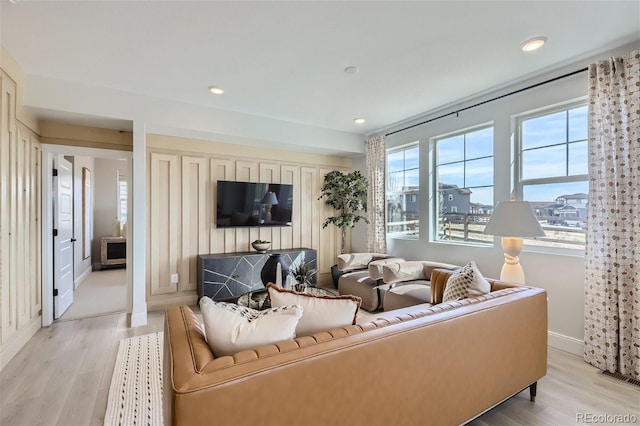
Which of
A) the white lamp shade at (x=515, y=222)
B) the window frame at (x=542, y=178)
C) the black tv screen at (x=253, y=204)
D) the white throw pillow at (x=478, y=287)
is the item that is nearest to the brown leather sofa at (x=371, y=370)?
the white throw pillow at (x=478, y=287)

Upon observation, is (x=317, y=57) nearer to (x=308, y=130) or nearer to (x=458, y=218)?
(x=308, y=130)

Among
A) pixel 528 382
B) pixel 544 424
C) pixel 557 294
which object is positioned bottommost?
pixel 544 424

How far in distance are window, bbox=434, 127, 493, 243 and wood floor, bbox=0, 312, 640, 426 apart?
1482mm

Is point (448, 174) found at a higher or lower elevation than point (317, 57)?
lower

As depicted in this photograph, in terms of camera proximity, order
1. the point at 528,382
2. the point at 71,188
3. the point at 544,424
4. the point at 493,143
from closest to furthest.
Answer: the point at 544,424, the point at 528,382, the point at 493,143, the point at 71,188

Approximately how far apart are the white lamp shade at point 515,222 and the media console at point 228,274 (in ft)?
9.08

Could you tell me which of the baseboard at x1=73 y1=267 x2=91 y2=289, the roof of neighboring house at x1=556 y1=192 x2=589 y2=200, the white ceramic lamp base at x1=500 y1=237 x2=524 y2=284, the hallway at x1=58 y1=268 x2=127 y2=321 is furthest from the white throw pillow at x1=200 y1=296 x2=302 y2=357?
the baseboard at x1=73 y1=267 x2=91 y2=289

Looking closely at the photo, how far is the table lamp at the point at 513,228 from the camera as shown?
7.68ft

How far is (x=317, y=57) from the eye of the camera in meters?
2.59

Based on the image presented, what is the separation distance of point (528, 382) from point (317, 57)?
9.45 feet

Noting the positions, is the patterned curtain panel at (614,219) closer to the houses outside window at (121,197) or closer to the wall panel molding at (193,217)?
the wall panel molding at (193,217)

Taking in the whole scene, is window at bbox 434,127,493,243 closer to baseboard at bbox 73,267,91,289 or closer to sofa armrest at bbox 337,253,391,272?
sofa armrest at bbox 337,253,391,272

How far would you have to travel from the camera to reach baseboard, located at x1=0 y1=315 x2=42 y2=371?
2491 mm

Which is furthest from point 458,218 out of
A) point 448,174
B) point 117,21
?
point 117,21
